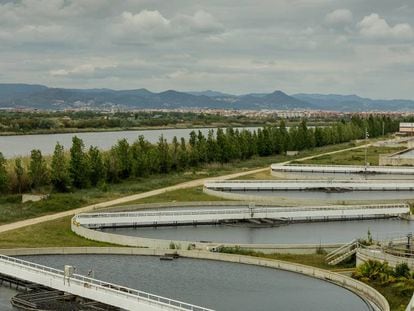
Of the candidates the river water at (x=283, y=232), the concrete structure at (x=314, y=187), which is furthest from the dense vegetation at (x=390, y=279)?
the concrete structure at (x=314, y=187)

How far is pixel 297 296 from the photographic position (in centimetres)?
3259

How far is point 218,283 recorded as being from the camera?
34844 mm

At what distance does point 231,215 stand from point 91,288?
23124 millimetres

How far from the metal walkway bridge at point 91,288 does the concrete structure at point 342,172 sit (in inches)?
2049

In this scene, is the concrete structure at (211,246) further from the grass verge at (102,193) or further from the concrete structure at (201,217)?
the grass verge at (102,193)

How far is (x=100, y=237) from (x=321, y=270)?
53.8 ft

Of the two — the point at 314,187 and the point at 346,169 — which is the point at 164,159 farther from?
the point at 314,187

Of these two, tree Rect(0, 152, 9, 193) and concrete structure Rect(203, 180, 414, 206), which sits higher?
tree Rect(0, 152, 9, 193)

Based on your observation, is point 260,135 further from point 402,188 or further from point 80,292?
point 80,292

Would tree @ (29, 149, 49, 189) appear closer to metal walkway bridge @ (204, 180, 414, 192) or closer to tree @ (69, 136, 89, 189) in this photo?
tree @ (69, 136, 89, 189)

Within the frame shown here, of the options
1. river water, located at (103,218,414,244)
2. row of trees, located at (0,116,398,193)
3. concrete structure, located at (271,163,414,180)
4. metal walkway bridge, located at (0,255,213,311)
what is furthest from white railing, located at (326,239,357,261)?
concrete structure, located at (271,163,414,180)

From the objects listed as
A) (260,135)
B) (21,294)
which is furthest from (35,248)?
(260,135)

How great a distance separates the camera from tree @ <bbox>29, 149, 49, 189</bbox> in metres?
71.6

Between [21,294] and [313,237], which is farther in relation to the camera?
[313,237]
